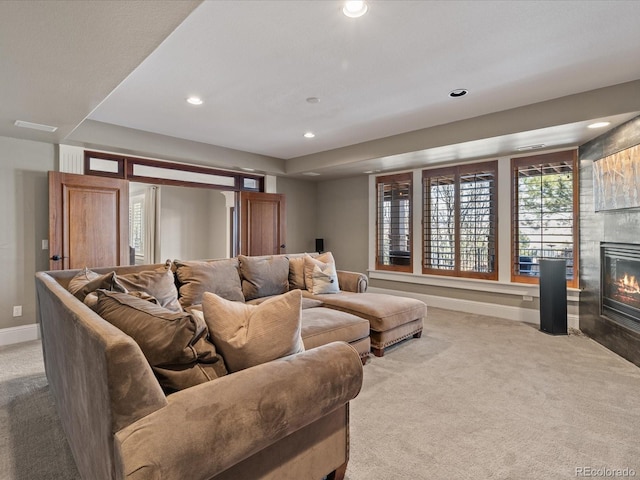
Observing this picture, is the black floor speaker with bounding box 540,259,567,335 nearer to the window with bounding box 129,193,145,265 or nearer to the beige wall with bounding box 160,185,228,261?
the beige wall with bounding box 160,185,228,261

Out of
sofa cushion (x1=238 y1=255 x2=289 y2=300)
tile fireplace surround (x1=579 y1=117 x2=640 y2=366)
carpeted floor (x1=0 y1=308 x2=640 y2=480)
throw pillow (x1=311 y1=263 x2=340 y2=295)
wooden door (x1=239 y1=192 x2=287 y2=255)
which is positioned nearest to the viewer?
carpeted floor (x1=0 y1=308 x2=640 y2=480)

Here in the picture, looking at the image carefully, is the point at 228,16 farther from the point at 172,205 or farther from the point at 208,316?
the point at 172,205

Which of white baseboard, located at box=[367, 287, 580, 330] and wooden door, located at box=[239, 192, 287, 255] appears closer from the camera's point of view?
white baseboard, located at box=[367, 287, 580, 330]

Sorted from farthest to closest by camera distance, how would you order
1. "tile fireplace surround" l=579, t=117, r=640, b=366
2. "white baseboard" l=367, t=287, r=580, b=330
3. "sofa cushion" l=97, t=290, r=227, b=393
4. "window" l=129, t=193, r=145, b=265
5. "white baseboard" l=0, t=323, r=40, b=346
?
1. "window" l=129, t=193, r=145, b=265
2. "white baseboard" l=367, t=287, r=580, b=330
3. "white baseboard" l=0, t=323, r=40, b=346
4. "tile fireplace surround" l=579, t=117, r=640, b=366
5. "sofa cushion" l=97, t=290, r=227, b=393

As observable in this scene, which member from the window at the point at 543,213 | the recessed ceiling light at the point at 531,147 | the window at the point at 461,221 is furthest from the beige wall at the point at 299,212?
the recessed ceiling light at the point at 531,147

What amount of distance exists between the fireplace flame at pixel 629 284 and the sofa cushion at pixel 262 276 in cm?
340

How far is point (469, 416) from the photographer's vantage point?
2.16 m

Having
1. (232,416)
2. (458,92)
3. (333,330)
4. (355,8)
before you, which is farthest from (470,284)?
(232,416)

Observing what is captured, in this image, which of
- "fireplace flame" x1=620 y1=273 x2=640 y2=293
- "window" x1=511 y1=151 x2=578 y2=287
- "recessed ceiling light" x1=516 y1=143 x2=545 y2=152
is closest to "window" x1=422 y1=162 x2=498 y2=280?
"window" x1=511 y1=151 x2=578 y2=287

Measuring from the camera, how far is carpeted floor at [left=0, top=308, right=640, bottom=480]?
171cm

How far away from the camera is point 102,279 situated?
6.04 feet

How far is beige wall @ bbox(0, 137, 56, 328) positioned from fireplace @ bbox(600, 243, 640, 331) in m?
6.16

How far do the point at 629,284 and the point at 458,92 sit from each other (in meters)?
2.45

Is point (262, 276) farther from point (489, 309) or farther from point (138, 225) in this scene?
point (138, 225)
